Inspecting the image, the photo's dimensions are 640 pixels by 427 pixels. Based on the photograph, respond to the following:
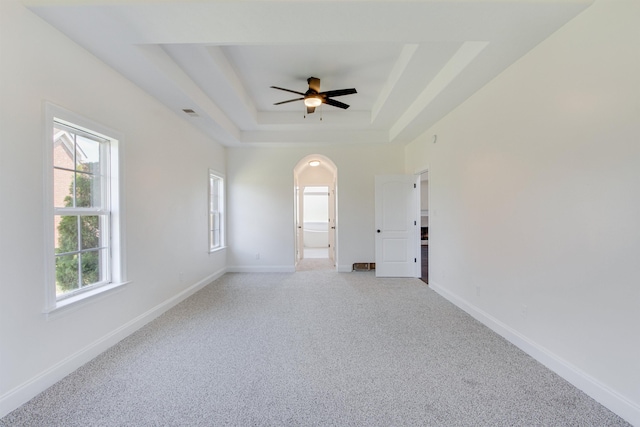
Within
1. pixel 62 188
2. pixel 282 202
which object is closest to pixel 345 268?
pixel 282 202

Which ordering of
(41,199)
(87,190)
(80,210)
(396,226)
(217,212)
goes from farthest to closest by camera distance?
(217,212), (396,226), (87,190), (80,210), (41,199)

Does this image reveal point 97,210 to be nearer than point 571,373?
No

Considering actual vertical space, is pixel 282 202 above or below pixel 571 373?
above

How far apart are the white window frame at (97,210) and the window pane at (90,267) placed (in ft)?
0.18

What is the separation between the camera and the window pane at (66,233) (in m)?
2.15

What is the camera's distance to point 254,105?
4.52m

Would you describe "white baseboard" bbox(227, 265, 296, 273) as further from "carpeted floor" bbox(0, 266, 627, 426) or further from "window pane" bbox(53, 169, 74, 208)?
"window pane" bbox(53, 169, 74, 208)

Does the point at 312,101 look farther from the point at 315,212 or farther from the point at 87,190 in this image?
the point at 315,212

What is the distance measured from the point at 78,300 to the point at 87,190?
93 centimetres

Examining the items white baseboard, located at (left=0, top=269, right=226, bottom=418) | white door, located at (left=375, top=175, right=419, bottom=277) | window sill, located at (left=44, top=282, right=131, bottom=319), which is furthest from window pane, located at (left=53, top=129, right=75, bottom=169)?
white door, located at (left=375, top=175, right=419, bottom=277)

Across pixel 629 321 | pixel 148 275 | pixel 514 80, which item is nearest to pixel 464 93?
pixel 514 80

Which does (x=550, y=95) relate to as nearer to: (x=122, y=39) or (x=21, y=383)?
(x=122, y=39)

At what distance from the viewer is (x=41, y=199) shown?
1.90m

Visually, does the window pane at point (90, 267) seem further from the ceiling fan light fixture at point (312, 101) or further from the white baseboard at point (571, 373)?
the white baseboard at point (571, 373)
